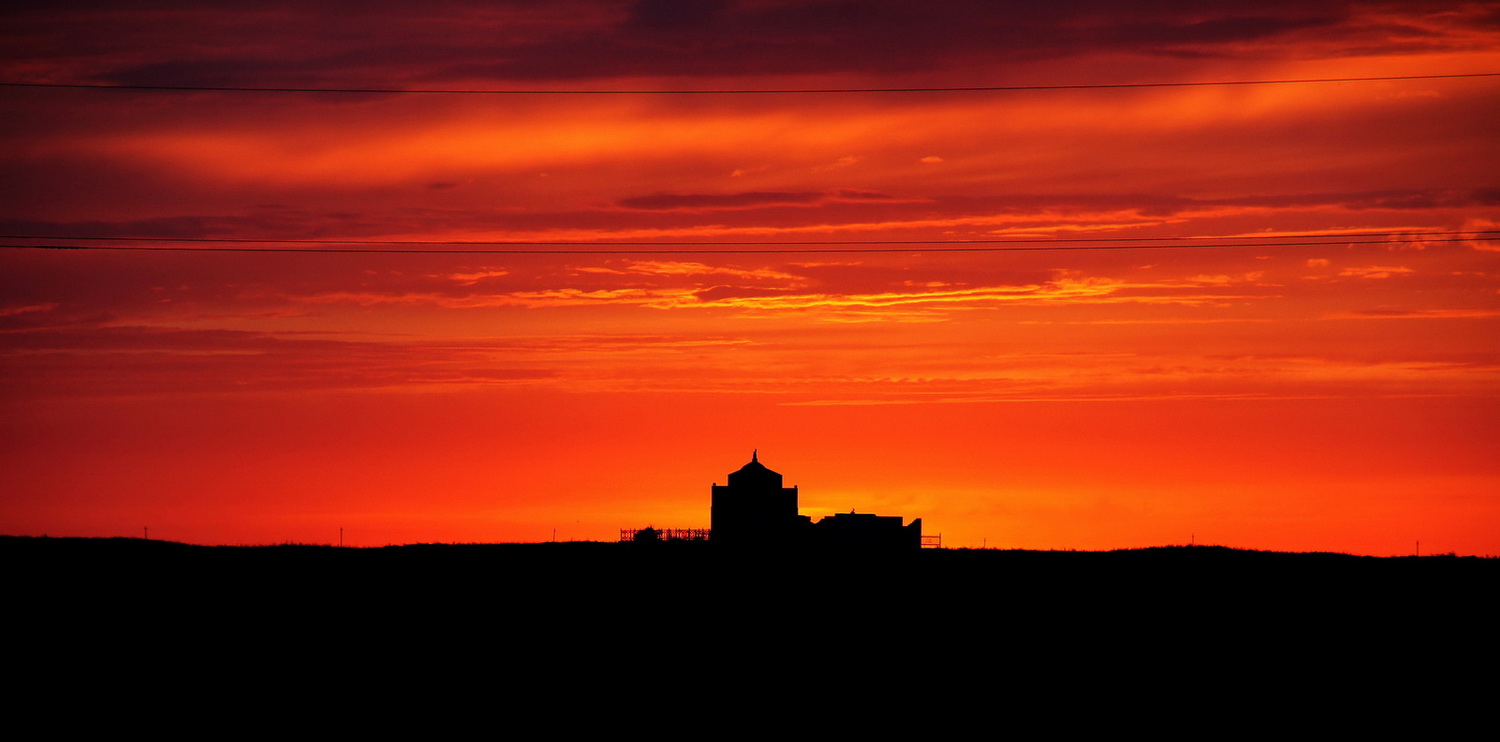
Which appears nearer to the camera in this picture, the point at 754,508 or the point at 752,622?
the point at 752,622

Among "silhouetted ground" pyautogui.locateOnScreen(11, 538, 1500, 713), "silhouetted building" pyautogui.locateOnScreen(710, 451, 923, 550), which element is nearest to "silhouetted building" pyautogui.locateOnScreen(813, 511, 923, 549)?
"silhouetted building" pyautogui.locateOnScreen(710, 451, 923, 550)

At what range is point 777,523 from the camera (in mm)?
88625

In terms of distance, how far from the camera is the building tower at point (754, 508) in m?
88.0

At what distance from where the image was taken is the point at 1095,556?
75500 mm

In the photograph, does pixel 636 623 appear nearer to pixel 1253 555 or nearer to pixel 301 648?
pixel 301 648

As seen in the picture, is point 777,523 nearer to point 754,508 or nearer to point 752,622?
point 754,508

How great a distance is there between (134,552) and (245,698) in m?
29.1

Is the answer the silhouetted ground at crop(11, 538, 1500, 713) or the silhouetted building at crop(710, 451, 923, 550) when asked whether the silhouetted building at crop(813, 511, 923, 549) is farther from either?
the silhouetted ground at crop(11, 538, 1500, 713)

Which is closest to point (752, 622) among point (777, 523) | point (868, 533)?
point (868, 533)

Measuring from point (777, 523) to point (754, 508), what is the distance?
5.27ft

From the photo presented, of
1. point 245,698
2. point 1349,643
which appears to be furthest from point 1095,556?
point 245,698

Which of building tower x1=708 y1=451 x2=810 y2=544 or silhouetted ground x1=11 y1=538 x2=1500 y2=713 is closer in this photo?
silhouetted ground x1=11 y1=538 x2=1500 y2=713

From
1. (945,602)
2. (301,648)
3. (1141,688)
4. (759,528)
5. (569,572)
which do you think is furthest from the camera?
(759,528)

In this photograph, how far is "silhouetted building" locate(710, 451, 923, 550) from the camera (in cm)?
8306
